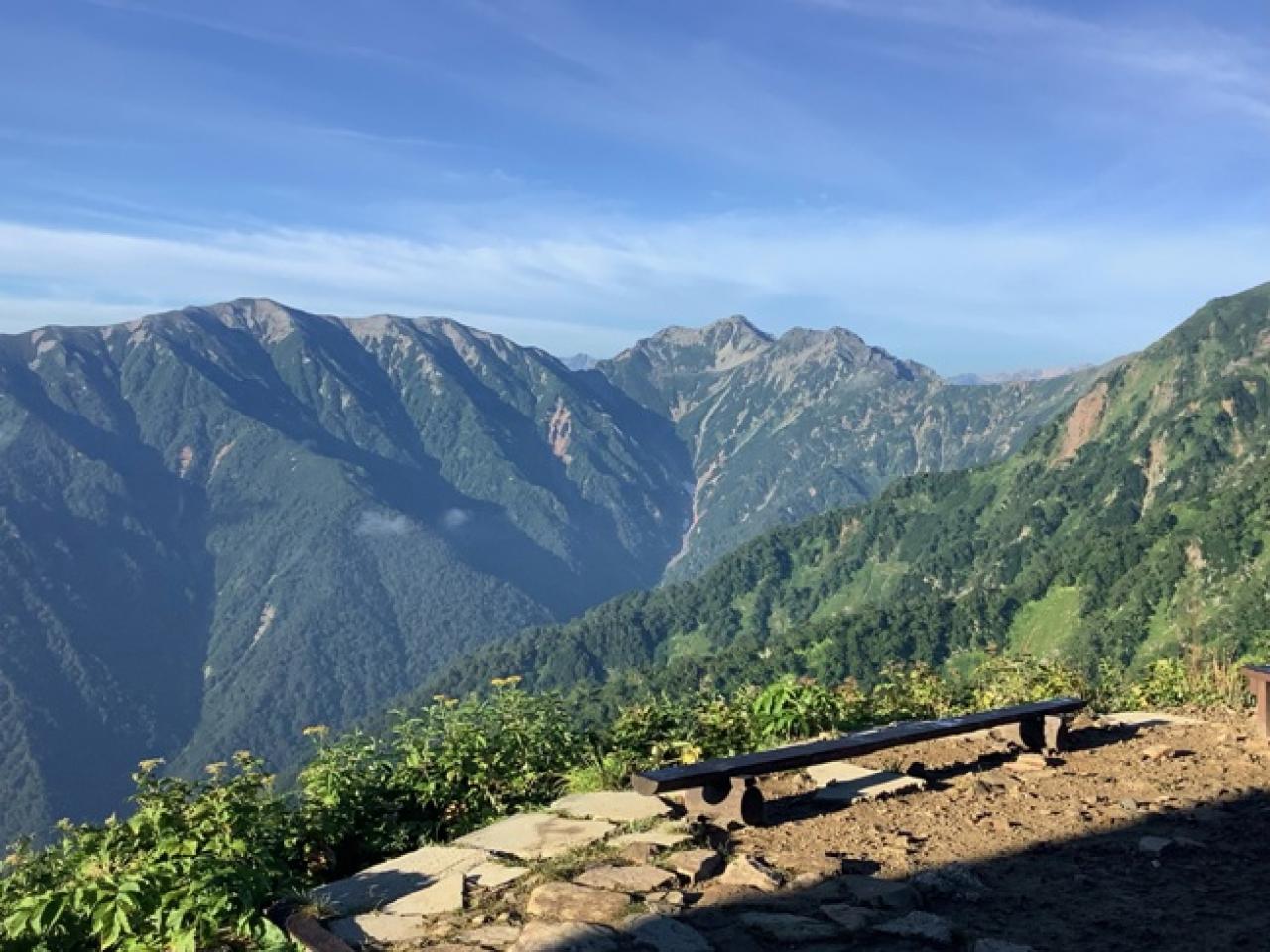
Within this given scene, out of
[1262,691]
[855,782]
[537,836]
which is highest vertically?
[1262,691]

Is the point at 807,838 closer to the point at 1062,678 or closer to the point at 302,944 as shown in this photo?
the point at 302,944

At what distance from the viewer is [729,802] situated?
285 inches

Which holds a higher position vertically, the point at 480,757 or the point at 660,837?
the point at 660,837

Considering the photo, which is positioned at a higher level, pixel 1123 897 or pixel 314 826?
pixel 1123 897

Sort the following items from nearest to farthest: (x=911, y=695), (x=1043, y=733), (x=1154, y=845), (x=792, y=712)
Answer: (x=1154, y=845) → (x=1043, y=733) → (x=792, y=712) → (x=911, y=695)

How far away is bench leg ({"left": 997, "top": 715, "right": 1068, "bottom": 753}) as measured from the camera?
948 cm

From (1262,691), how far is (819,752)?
4695mm

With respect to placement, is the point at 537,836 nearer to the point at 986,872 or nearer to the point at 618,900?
the point at 618,900

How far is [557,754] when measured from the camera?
9281 mm

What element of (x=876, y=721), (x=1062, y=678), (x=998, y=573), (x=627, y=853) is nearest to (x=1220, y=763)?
(x=876, y=721)

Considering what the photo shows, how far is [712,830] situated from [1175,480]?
204 meters

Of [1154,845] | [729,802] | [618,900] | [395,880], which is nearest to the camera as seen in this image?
[618,900]

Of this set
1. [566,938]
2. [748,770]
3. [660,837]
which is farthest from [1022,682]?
[566,938]

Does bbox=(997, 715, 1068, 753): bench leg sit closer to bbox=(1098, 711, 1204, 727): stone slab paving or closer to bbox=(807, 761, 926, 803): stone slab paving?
bbox=(1098, 711, 1204, 727): stone slab paving
